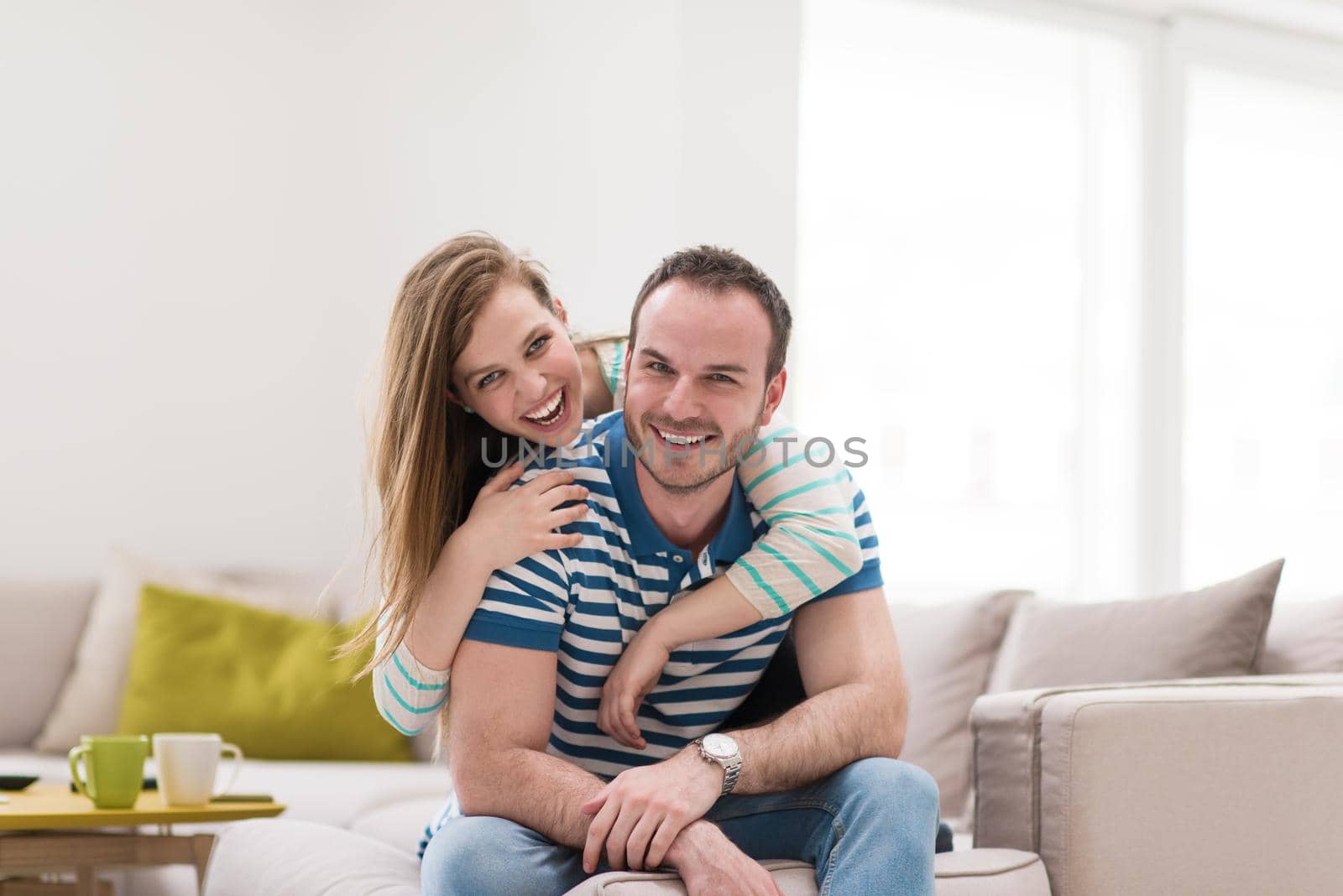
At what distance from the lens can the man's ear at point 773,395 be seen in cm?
179

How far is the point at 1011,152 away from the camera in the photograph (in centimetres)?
430

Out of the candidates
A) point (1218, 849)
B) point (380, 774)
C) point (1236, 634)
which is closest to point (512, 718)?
point (1218, 849)

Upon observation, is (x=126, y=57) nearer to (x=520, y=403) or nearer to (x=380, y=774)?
(x=380, y=774)

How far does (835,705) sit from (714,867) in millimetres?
285

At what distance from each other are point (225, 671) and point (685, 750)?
6.19 feet

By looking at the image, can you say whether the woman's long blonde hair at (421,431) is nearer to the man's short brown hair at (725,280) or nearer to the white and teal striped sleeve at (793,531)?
the man's short brown hair at (725,280)

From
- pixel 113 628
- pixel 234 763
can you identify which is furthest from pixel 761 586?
pixel 113 628

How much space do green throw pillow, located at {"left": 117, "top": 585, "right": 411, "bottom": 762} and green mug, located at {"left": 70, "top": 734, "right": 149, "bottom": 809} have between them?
3.58 ft

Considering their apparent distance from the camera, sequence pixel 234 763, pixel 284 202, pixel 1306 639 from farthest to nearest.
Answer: pixel 284 202
pixel 234 763
pixel 1306 639

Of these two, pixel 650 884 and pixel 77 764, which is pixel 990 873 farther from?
pixel 77 764

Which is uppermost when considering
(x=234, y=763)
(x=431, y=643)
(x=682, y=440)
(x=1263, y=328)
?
(x=1263, y=328)

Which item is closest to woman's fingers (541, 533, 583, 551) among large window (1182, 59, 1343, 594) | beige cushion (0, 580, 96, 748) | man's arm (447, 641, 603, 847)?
man's arm (447, 641, 603, 847)

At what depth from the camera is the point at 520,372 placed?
70.1 inches

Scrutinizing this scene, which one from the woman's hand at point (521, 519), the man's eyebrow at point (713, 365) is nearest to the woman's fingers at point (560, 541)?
the woman's hand at point (521, 519)
